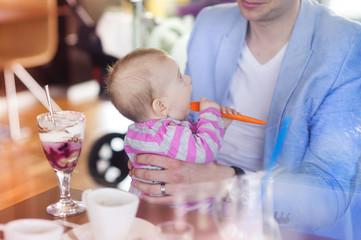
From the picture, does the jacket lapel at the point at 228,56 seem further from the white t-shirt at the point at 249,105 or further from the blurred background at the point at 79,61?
the blurred background at the point at 79,61

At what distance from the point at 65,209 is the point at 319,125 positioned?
0.63 metres

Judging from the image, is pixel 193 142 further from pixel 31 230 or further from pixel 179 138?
pixel 31 230

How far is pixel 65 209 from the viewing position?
2.59 feet

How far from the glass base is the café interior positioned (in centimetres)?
2

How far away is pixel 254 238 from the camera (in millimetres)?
643

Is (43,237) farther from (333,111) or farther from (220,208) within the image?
(333,111)

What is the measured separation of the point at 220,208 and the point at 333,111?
51 cm

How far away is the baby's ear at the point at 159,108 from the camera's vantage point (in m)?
0.96

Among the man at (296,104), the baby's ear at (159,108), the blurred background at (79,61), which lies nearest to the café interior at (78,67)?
the blurred background at (79,61)

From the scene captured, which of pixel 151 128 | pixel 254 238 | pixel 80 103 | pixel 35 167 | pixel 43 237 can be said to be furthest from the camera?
pixel 80 103

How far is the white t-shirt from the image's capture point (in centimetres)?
120

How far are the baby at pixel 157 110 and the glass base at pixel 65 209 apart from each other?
8.8 inches

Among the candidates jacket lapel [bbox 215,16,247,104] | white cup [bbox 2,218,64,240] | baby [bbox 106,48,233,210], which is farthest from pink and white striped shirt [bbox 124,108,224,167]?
white cup [bbox 2,218,64,240]

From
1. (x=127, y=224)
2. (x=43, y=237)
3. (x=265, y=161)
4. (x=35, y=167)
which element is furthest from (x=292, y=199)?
(x=35, y=167)
